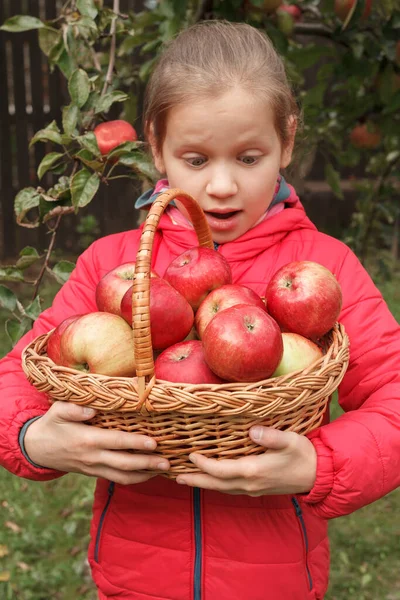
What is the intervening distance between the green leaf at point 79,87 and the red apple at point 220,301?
83cm

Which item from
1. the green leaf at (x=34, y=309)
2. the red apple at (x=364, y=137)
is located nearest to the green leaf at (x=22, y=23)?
the green leaf at (x=34, y=309)

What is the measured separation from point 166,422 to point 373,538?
75.5 inches

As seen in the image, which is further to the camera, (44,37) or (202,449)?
(44,37)

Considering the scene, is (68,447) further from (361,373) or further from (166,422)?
(361,373)

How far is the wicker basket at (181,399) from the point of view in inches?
40.8

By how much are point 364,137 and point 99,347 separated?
2.54m

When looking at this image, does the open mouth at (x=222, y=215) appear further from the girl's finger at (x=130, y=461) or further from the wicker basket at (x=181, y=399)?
the girl's finger at (x=130, y=461)

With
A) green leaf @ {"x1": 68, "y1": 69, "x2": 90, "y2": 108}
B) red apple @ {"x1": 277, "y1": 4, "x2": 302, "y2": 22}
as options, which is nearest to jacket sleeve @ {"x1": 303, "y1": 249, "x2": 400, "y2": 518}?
green leaf @ {"x1": 68, "y1": 69, "x2": 90, "y2": 108}

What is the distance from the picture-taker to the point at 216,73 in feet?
4.74

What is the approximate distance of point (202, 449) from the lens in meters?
1.11

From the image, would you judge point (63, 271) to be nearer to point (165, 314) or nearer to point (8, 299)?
point (8, 299)

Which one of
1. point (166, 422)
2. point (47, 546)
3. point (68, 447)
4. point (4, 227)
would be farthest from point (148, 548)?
point (4, 227)

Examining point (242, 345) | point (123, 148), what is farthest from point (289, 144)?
point (242, 345)

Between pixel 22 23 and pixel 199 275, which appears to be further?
pixel 22 23
